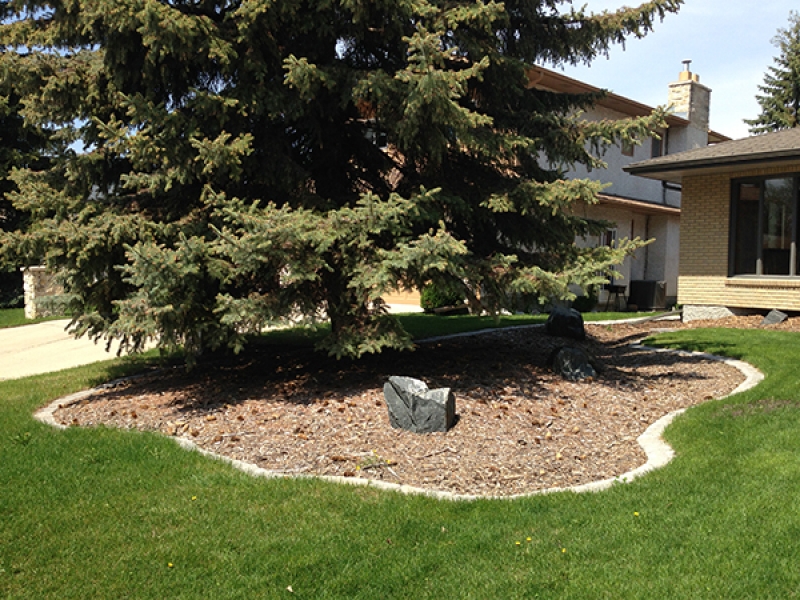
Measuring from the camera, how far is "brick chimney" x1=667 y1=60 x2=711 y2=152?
2383cm

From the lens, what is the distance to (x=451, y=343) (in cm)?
1065

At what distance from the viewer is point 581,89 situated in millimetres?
18547

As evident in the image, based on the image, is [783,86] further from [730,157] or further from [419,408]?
[419,408]

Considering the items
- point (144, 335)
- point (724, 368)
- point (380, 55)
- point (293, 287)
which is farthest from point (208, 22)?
point (724, 368)

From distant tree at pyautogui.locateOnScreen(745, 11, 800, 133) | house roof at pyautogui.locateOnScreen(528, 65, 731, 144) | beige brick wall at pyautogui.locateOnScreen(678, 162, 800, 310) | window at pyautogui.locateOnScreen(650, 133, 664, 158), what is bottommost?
beige brick wall at pyautogui.locateOnScreen(678, 162, 800, 310)

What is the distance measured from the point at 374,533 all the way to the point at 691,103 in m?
23.5

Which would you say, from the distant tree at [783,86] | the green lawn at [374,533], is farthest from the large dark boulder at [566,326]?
the distant tree at [783,86]

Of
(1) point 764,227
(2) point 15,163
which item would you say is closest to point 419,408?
(1) point 764,227

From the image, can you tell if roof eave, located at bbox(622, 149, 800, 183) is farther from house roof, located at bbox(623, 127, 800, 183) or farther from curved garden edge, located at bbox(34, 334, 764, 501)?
curved garden edge, located at bbox(34, 334, 764, 501)

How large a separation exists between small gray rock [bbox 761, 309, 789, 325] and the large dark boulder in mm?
4014

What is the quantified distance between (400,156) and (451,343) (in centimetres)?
300

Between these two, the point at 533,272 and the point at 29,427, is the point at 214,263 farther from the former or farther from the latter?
the point at 533,272

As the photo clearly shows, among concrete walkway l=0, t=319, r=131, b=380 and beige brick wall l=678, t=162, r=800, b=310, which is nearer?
concrete walkway l=0, t=319, r=131, b=380

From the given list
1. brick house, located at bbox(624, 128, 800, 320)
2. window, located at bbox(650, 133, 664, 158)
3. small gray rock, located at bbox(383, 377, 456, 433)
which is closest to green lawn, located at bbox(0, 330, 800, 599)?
small gray rock, located at bbox(383, 377, 456, 433)
